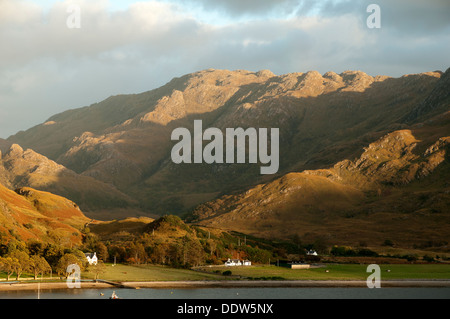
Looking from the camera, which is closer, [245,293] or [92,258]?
[245,293]

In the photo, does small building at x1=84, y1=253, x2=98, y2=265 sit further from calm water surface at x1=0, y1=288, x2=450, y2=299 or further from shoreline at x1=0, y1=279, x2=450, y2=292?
calm water surface at x1=0, y1=288, x2=450, y2=299

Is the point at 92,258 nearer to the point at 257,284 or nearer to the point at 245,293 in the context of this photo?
the point at 257,284

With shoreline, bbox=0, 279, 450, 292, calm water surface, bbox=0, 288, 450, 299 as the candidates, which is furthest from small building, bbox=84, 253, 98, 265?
calm water surface, bbox=0, 288, 450, 299

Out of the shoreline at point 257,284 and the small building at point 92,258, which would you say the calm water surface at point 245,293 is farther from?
the small building at point 92,258

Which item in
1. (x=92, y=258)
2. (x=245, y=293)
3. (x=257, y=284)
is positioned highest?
(x=92, y=258)

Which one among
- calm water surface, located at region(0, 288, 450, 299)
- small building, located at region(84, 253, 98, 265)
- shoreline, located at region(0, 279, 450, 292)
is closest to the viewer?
calm water surface, located at region(0, 288, 450, 299)

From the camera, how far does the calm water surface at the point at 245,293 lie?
469 feet

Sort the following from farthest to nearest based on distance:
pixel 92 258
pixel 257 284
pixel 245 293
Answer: pixel 92 258
pixel 257 284
pixel 245 293

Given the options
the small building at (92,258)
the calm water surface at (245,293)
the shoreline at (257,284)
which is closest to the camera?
the calm water surface at (245,293)

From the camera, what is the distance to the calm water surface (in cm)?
14288

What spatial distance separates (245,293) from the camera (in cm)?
15788

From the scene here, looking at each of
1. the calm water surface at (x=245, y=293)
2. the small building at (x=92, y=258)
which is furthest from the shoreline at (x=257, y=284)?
the small building at (x=92, y=258)

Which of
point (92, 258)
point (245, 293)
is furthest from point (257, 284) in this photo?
point (92, 258)
